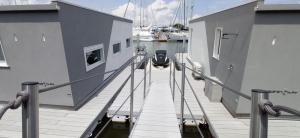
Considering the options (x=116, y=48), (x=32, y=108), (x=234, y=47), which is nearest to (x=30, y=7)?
(x=32, y=108)

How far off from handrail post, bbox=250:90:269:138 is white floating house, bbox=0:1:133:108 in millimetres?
4585

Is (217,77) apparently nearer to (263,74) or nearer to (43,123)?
(263,74)

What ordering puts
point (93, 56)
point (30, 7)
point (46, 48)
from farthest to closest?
point (93, 56) < point (46, 48) < point (30, 7)

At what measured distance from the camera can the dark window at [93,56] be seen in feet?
22.9

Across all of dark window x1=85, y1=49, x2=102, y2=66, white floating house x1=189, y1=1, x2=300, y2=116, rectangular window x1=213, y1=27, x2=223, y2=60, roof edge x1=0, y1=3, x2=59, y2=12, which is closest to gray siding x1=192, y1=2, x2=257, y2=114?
white floating house x1=189, y1=1, x2=300, y2=116

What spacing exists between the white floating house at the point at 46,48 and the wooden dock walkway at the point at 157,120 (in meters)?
1.88

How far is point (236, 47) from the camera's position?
556 centimetres

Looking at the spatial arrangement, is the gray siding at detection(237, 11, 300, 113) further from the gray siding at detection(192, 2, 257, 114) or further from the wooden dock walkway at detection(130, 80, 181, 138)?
the wooden dock walkway at detection(130, 80, 181, 138)

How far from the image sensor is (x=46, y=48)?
5.38 m

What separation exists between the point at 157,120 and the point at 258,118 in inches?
123

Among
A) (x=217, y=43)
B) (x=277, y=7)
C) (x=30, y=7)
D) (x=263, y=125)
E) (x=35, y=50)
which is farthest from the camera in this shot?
(x=217, y=43)

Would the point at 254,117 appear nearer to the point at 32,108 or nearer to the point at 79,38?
the point at 32,108

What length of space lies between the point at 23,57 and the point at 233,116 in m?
5.05

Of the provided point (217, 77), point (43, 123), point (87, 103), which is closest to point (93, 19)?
point (87, 103)
